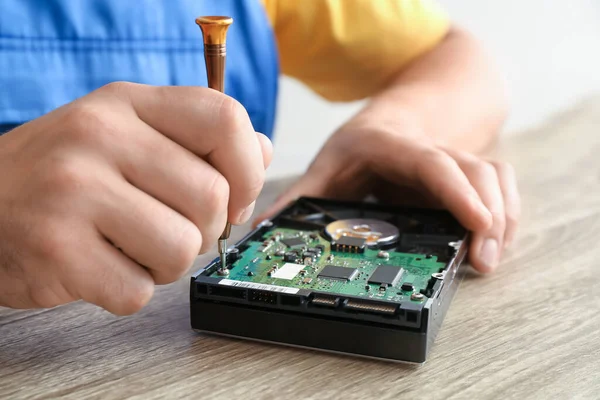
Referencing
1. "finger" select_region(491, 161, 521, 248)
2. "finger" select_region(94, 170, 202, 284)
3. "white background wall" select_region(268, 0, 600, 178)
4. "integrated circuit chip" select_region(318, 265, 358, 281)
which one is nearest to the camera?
"finger" select_region(94, 170, 202, 284)

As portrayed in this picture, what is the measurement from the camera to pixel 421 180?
2.73 feet

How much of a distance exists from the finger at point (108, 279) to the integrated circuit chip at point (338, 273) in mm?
162

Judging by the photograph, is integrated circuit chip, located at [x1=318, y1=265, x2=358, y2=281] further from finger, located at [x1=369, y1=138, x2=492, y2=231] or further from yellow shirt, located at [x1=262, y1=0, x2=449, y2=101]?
yellow shirt, located at [x1=262, y1=0, x2=449, y2=101]

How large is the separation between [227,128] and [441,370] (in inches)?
10.0

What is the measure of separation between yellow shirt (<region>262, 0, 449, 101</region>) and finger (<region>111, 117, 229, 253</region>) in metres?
0.75

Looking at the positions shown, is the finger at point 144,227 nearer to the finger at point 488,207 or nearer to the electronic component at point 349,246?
the electronic component at point 349,246

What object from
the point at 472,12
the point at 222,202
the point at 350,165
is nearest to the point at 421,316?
the point at 222,202

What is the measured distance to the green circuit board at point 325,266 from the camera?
58 cm

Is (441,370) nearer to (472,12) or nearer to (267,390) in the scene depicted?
(267,390)

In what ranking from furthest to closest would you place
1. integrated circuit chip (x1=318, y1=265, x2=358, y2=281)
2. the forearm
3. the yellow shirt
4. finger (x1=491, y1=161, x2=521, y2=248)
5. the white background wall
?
1. the white background wall
2. the yellow shirt
3. the forearm
4. finger (x1=491, y1=161, x2=521, y2=248)
5. integrated circuit chip (x1=318, y1=265, x2=358, y2=281)

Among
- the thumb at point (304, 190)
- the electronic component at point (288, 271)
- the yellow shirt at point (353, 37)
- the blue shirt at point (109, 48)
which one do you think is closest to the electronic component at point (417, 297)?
the electronic component at point (288, 271)

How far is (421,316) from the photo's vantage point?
529mm

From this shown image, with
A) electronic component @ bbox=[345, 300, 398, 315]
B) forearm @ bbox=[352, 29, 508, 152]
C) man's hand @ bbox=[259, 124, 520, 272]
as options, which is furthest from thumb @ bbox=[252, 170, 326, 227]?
electronic component @ bbox=[345, 300, 398, 315]

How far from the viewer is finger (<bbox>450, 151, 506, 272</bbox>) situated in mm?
747
